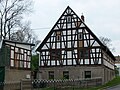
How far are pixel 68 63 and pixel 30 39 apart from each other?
18.2 meters

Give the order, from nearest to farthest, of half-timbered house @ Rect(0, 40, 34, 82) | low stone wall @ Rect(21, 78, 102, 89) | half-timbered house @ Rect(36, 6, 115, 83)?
half-timbered house @ Rect(0, 40, 34, 82), low stone wall @ Rect(21, 78, 102, 89), half-timbered house @ Rect(36, 6, 115, 83)

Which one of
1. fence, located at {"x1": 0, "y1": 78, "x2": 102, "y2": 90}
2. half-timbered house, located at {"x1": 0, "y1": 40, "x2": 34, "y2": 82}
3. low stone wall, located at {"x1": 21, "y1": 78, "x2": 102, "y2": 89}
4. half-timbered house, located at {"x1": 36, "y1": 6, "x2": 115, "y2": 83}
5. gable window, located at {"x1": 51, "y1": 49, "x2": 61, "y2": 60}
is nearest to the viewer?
fence, located at {"x1": 0, "y1": 78, "x2": 102, "y2": 90}

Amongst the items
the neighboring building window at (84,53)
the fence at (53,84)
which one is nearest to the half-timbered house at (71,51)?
the neighboring building window at (84,53)

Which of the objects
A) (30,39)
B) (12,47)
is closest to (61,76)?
(12,47)

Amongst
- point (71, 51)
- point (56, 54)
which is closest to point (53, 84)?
point (56, 54)

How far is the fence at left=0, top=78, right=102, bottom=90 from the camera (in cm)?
3091

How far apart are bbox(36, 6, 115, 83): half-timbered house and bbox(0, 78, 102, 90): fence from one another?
322cm

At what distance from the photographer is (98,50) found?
44.2 metres

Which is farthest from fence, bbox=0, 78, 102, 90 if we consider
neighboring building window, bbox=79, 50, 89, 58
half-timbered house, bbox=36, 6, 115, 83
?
neighboring building window, bbox=79, 50, 89, 58

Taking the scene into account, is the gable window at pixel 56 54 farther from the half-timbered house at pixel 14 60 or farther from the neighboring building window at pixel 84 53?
the half-timbered house at pixel 14 60

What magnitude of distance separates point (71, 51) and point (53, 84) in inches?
309

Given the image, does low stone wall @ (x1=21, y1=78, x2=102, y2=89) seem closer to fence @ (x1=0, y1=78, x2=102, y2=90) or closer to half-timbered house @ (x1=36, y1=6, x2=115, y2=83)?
fence @ (x1=0, y1=78, x2=102, y2=90)

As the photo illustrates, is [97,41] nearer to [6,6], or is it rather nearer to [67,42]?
[67,42]

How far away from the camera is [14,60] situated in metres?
34.6
